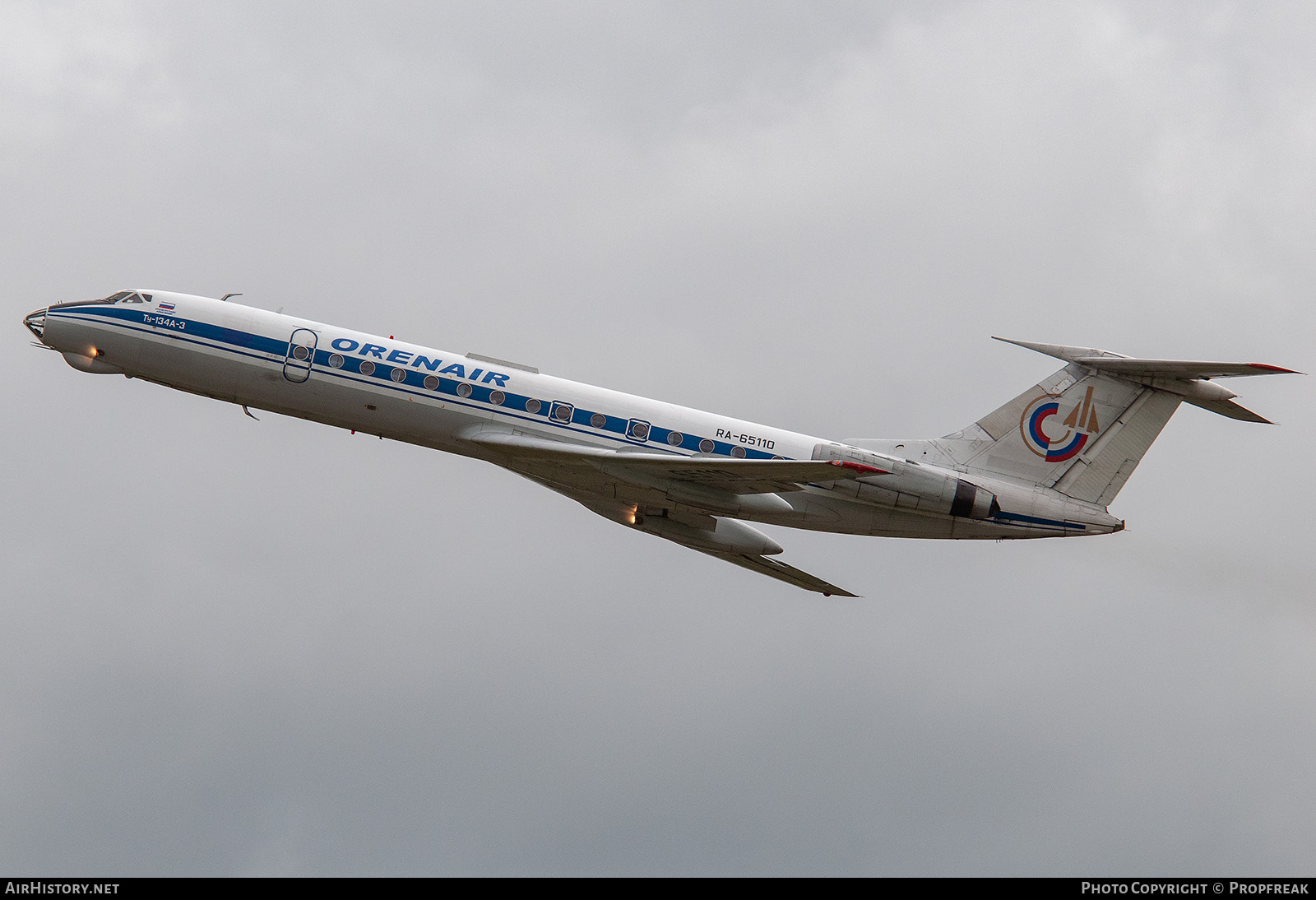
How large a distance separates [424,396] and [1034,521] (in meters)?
14.9

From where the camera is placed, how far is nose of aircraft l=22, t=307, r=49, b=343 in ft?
110

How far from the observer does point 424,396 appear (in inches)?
1288

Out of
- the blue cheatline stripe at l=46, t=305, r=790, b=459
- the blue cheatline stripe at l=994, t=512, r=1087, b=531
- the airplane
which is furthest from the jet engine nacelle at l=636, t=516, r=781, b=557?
the blue cheatline stripe at l=994, t=512, r=1087, b=531

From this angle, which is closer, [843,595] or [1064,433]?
[1064,433]

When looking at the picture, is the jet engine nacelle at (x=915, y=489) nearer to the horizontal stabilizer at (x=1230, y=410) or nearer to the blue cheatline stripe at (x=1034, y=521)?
the blue cheatline stripe at (x=1034, y=521)

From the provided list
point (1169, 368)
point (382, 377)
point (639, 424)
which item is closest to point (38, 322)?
point (382, 377)

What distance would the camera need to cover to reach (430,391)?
32781mm

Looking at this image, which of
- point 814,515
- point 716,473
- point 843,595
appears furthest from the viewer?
point 843,595

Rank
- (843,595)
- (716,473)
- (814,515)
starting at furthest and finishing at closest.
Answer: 1. (843,595)
2. (814,515)
3. (716,473)

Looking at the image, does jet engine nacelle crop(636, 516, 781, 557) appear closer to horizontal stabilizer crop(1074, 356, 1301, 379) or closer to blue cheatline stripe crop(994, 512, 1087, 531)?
blue cheatline stripe crop(994, 512, 1087, 531)

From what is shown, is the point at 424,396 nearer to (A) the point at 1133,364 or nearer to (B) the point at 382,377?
(B) the point at 382,377

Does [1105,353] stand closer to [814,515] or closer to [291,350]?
[814,515]
